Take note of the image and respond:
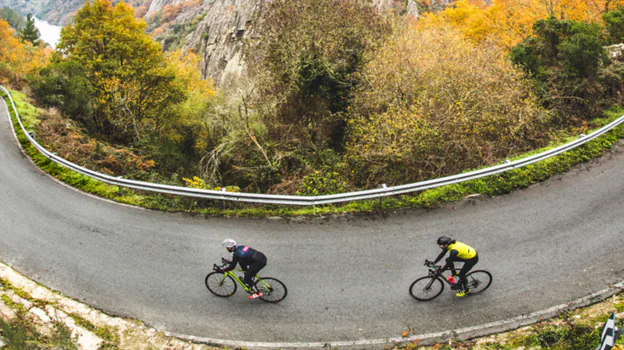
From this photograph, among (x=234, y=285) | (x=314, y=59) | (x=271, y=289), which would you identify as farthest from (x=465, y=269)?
(x=314, y=59)

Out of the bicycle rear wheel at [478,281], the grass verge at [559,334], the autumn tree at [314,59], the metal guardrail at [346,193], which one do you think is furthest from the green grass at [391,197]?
the autumn tree at [314,59]

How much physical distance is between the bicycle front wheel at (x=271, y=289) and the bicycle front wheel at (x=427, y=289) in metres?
2.85

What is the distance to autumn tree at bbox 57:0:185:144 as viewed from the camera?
2170 centimetres

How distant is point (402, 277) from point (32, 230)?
10.5 m

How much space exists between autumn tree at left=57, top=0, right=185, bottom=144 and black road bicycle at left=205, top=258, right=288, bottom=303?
52.8 ft

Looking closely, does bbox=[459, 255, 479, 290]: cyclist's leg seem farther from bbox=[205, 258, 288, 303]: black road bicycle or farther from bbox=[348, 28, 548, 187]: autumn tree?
bbox=[348, 28, 548, 187]: autumn tree

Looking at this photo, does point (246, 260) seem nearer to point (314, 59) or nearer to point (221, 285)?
point (221, 285)

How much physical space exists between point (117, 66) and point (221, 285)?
62.7 feet

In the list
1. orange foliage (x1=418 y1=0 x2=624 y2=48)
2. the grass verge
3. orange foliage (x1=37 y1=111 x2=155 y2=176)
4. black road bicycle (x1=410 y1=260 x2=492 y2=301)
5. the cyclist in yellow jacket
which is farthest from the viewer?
orange foliage (x1=418 y1=0 x2=624 y2=48)

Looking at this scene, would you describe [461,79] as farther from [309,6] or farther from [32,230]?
[32,230]

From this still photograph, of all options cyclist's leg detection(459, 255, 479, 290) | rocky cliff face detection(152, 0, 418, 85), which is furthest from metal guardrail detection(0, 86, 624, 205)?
rocky cliff face detection(152, 0, 418, 85)

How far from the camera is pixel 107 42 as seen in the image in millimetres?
22469

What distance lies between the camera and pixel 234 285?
8.23 m

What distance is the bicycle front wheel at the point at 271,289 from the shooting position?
806 cm
